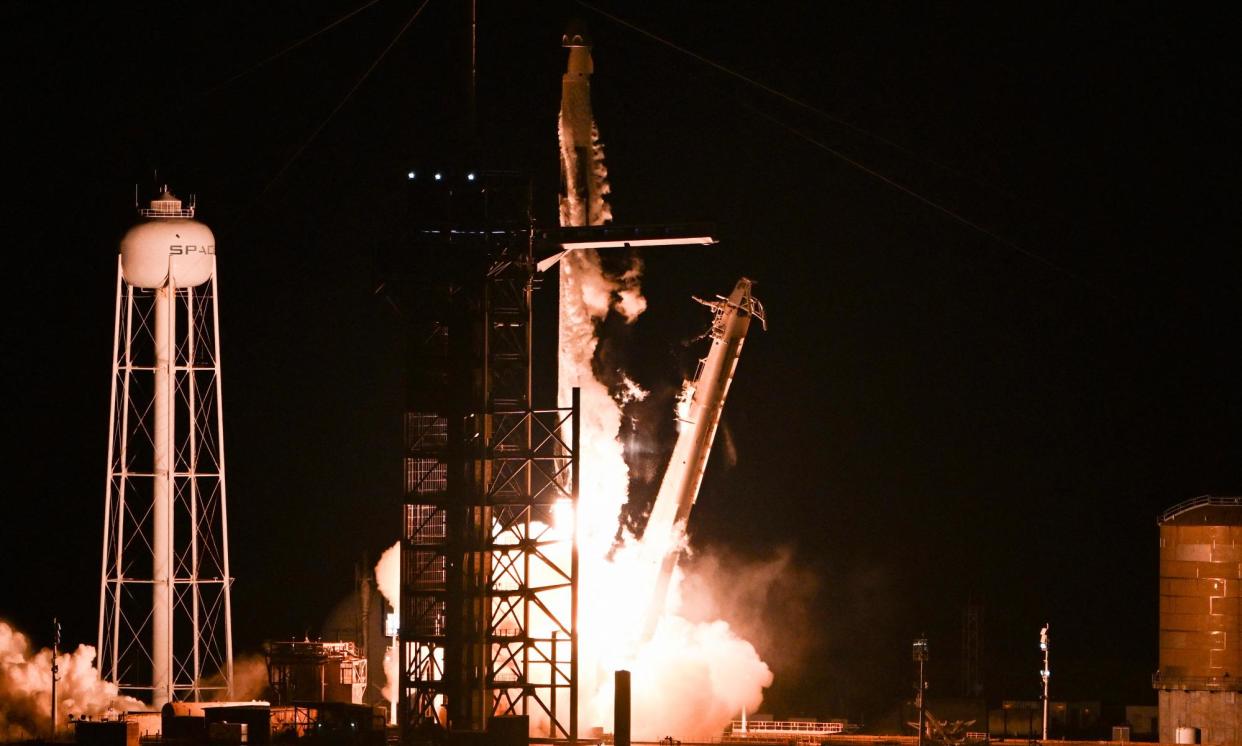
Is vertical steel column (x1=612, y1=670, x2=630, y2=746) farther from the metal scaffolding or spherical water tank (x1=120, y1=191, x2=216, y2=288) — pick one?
spherical water tank (x1=120, y1=191, x2=216, y2=288)

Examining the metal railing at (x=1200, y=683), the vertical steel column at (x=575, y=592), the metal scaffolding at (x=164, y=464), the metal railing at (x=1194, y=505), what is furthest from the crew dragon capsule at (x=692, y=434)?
the metal railing at (x=1200, y=683)

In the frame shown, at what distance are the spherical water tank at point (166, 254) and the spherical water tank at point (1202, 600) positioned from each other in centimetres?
2769

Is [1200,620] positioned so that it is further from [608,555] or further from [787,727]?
[608,555]

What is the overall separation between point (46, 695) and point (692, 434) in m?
17.5

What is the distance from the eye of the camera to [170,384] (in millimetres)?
50562

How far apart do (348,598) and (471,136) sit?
86.3 feet

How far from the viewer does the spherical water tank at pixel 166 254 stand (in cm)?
5044

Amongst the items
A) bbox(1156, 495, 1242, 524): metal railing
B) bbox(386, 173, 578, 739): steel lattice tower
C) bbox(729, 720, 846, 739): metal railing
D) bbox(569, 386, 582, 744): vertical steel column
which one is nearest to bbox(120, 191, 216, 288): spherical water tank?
bbox(386, 173, 578, 739): steel lattice tower

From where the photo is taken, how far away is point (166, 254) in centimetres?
5044

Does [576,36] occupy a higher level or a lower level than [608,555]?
higher

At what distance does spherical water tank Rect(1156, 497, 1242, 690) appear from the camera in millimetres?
56969

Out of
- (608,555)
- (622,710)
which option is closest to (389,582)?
(608,555)

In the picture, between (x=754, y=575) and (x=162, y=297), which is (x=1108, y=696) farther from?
(x=162, y=297)

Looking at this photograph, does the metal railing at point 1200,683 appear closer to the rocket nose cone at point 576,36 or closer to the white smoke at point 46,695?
the rocket nose cone at point 576,36
